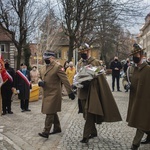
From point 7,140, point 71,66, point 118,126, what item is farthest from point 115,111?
point 71,66

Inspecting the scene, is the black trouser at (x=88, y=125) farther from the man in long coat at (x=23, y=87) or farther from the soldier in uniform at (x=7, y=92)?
the man in long coat at (x=23, y=87)

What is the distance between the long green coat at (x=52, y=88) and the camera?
7348 millimetres

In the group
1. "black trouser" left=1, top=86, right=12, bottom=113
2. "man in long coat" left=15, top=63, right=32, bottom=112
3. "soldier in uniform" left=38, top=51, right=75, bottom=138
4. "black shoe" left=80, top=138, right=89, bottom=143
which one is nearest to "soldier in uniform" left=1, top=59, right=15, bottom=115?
"black trouser" left=1, top=86, right=12, bottom=113

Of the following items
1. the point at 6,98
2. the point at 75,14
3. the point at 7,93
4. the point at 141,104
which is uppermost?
the point at 75,14

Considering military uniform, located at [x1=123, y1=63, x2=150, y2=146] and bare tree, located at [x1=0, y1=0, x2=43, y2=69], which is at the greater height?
bare tree, located at [x1=0, y1=0, x2=43, y2=69]

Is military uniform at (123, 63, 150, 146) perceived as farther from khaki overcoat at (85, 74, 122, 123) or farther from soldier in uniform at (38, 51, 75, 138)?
soldier in uniform at (38, 51, 75, 138)

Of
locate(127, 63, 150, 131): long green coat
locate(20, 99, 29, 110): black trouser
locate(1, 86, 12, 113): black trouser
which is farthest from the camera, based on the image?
locate(20, 99, 29, 110): black trouser

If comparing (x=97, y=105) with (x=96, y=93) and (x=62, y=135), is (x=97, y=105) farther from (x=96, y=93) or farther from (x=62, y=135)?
(x=62, y=135)

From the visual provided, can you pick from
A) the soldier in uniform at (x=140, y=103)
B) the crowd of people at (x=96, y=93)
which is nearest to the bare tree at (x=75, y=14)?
the crowd of people at (x=96, y=93)

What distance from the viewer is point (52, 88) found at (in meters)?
7.44

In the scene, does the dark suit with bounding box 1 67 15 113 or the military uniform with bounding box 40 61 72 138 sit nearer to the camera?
the military uniform with bounding box 40 61 72 138

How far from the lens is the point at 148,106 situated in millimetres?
6004

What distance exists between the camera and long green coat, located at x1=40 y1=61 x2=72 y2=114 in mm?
7348

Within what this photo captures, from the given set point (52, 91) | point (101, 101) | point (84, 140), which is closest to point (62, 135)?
point (84, 140)
